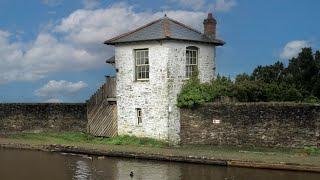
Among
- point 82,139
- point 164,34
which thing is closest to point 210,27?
point 164,34

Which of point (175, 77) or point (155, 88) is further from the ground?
point (175, 77)

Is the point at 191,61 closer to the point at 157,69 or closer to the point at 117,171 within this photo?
the point at 157,69

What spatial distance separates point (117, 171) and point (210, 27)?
487 inches

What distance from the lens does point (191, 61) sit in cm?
2916

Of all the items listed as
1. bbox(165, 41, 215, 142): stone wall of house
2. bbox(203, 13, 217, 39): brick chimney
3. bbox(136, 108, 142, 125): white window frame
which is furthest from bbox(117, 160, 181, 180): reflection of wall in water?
bbox(203, 13, 217, 39): brick chimney

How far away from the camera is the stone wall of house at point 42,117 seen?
32.9 m

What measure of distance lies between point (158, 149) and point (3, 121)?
12.5 metres

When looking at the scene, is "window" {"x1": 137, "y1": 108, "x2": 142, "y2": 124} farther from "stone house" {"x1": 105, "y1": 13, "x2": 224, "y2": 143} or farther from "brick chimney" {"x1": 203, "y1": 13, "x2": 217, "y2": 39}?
"brick chimney" {"x1": 203, "y1": 13, "x2": 217, "y2": 39}

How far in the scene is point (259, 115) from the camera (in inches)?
981

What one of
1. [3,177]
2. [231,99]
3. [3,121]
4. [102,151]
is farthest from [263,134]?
[3,121]

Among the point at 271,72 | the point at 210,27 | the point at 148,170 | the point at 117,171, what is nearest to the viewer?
the point at 117,171

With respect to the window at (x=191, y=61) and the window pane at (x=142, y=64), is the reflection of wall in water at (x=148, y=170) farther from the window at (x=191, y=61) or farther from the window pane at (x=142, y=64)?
the window at (x=191, y=61)

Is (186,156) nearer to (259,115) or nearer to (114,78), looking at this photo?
(259,115)

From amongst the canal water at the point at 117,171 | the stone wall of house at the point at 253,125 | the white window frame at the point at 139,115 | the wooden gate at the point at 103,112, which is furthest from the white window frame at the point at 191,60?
the canal water at the point at 117,171
